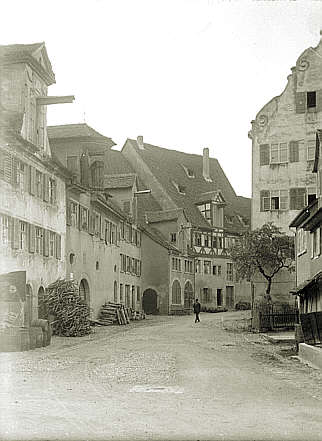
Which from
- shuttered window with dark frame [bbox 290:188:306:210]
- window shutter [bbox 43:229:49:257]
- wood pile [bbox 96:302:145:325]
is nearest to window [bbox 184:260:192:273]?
shuttered window with dark frame [bbox 290:188:306:210]

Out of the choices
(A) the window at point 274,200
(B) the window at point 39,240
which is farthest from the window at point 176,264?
(B) the window at point 39,240

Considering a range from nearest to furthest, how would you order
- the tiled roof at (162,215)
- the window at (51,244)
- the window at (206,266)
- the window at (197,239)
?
the window at (51,244) < the tiled roof at (162,215) < the window at (197,239) < the window at (206,266)

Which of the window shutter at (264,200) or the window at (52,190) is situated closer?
the window at (52,190)

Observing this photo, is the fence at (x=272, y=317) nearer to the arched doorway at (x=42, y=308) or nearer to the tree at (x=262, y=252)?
the tree at (x=262, y=252)

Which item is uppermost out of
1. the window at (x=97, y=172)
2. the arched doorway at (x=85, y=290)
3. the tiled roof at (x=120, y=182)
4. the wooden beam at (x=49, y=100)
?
the wooden beam at (x=49, y=100)

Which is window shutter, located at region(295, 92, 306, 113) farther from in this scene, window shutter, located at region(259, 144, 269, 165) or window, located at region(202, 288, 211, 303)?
window, located at region(202, 288, 211, 303)

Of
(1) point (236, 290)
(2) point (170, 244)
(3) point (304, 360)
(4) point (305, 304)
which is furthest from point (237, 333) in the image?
(1) point (236, 290)

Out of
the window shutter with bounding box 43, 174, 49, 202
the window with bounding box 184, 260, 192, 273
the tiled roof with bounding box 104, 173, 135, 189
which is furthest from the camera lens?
the window with bounding box 184, 260, 192, 273

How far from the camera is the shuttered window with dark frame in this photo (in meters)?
46.5

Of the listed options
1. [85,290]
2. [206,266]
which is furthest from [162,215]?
[85,290]

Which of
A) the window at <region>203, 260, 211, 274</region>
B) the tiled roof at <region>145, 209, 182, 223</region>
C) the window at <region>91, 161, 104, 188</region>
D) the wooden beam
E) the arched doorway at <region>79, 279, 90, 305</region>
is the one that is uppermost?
the wooden beam

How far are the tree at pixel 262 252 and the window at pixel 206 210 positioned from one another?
29.5 meters

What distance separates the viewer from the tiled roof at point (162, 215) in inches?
2559

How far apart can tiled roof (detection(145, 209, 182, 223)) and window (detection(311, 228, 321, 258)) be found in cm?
3434
